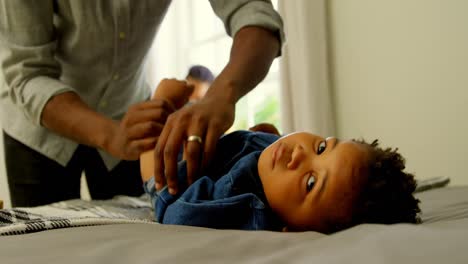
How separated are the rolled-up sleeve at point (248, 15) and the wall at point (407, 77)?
99cm

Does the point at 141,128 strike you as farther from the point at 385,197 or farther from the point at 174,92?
the point at 385,197

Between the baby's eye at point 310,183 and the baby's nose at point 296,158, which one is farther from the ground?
the baby's nose at point 296,158

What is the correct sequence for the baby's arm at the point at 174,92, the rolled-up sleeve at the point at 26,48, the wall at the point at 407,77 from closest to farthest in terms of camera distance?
the baby's arm at the point at 174,92 → the rolled-up sleeve at the point at 26,48 → the wall at the point at 407,77

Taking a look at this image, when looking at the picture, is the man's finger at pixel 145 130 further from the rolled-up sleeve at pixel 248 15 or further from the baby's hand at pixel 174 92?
the rolled-up sleeve at pixel 248 15

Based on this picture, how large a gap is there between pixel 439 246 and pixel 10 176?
3.90ft

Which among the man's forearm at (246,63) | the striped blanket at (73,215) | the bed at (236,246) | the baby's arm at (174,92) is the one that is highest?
the man's forearm at (246,63)

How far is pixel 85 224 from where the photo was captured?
640 millimetres

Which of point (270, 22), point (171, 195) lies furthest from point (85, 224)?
point (270, 22)

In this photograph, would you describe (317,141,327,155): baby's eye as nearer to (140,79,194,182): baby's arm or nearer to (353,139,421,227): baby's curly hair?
(353,139,421,227): baby's curly hair

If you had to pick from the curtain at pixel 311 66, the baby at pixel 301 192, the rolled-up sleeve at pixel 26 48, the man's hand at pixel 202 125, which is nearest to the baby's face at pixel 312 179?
the baby at pixel 301 192

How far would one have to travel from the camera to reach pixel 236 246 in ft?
1.53

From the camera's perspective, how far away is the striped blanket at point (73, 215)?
2.01 ft

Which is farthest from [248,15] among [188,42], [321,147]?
[188,42]

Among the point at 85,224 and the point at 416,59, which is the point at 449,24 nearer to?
the point at 416,59
